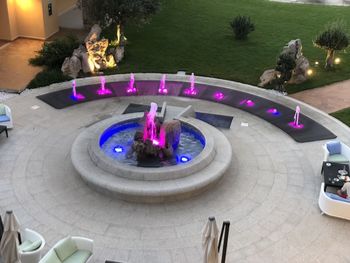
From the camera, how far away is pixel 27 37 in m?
30.6

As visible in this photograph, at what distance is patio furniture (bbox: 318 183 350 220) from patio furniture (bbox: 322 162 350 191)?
644 mm

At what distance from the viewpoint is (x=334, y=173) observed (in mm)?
16078

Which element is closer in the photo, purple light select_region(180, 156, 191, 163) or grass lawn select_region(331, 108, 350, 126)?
purple light select_region(180, 156, 191, 163)

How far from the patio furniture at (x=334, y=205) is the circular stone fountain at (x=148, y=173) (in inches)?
138

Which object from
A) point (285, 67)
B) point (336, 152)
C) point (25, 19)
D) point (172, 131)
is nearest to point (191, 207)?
point (172, 131)

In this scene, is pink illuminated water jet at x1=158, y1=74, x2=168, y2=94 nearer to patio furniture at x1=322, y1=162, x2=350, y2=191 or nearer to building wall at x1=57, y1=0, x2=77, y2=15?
patio furniture at x1=322, y1=162, x2=350, y2=191

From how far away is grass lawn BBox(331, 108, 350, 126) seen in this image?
70.0ft

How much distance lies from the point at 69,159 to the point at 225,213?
6381mm

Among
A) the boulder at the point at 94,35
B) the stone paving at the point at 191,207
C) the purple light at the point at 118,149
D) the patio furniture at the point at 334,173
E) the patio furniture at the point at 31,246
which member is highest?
the boulder at the point at 94,35

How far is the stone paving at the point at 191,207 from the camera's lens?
44.5 feet

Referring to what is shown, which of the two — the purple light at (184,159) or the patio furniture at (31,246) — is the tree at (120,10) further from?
the patio furniture at (31,246)

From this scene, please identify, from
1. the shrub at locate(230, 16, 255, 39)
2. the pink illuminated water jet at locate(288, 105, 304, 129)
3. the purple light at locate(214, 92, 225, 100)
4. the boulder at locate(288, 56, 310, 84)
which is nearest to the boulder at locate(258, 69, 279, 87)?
the boulder at locate(288, 56, 310, 84)

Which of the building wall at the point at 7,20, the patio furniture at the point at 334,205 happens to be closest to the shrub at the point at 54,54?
the building wall at the point at 7,20

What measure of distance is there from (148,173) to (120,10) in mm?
13630
